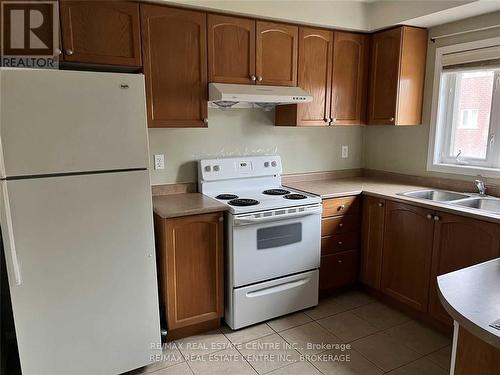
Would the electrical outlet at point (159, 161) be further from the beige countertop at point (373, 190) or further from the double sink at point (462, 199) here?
the double sink at point (462, 199)

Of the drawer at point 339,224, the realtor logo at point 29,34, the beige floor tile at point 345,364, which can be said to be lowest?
the beige floor tile at point 345,364

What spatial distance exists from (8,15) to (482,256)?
2980 mm

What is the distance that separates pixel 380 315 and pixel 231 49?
226 cm

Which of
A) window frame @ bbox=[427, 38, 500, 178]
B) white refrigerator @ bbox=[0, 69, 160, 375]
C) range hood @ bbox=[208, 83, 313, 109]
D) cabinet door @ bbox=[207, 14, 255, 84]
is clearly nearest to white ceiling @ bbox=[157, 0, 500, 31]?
cabinet door @ bbox=[207, 14, 255, 84]

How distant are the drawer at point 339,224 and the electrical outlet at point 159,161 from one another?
130 cm

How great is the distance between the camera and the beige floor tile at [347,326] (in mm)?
2484

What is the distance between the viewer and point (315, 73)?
2.94m

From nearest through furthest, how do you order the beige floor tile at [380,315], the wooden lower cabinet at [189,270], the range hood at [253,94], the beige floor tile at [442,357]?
the beige floor tile at [442,357] → the wooden lower cabinet at [189,270] → the range hood at [253,94] → the beige floor tile at [380,315]

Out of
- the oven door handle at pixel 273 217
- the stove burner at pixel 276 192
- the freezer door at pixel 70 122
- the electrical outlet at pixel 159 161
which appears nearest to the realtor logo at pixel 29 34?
the freezer door at pixel 70 122

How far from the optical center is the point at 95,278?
191 centimetres

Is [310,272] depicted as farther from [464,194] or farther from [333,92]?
[333,92]

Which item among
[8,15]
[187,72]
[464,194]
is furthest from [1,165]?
[464,194]

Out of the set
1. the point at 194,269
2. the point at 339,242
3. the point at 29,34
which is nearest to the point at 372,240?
the point at 339,242

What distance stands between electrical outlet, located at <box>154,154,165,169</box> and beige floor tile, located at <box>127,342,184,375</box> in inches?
48.9
